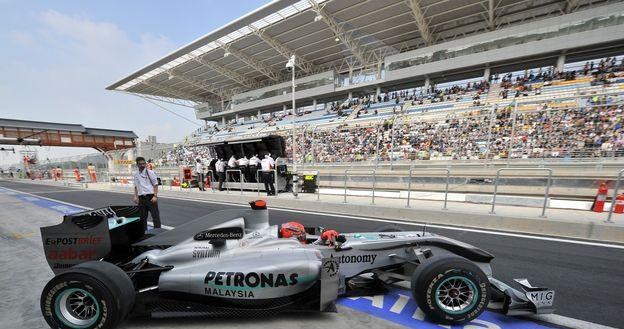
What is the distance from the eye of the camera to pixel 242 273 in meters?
2.38

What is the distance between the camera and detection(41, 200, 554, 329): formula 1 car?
88.4 inches

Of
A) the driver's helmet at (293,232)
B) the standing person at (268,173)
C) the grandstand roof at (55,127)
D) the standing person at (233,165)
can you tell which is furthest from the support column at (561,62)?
the grandstand roof at (55,127)

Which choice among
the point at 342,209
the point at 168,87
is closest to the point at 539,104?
the point at 342,209

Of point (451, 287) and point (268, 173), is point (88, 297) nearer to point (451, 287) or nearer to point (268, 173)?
point (451, 287)

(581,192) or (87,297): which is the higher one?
(581,192)

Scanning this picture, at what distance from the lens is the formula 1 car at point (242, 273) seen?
88.4 inches

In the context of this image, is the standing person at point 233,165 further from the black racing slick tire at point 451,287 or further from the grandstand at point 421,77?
the black racing slick tire at point 451,287

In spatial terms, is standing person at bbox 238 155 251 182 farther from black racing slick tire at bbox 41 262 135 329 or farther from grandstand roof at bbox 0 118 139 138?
grandstand roof at bbox 0 118 139 138

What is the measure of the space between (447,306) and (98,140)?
51.9m

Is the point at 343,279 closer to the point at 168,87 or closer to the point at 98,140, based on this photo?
the point at 168,87

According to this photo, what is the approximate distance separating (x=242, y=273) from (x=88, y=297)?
1334 millimetres

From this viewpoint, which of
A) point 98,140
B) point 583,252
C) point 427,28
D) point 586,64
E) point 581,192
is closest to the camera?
point 583,252

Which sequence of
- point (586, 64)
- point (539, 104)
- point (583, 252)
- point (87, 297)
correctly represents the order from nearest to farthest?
point (87, 297)
point (583, 252)
point (539, 104)
point (586, 64)

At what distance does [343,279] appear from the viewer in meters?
2.64
